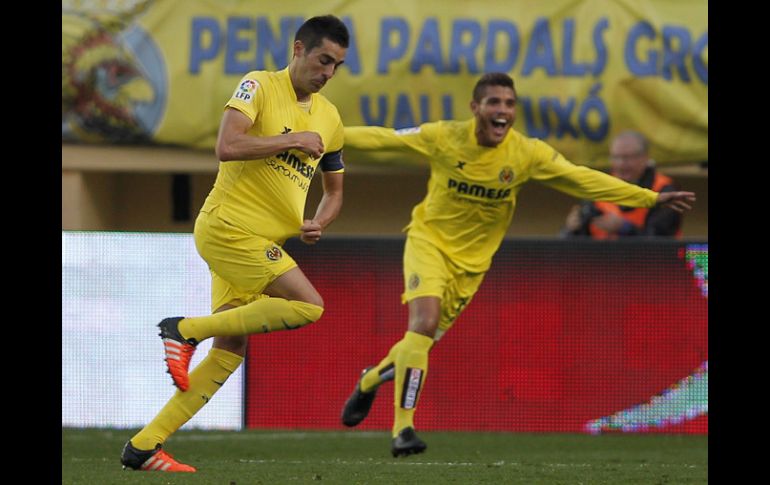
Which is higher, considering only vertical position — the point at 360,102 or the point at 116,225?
the point at 360,102

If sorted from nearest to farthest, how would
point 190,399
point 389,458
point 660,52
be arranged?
point 190,399 → point 389,458 → point 660,52

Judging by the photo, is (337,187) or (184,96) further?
(184,96)

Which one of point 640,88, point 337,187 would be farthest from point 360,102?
point 337,187

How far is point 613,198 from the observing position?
9.56 metres

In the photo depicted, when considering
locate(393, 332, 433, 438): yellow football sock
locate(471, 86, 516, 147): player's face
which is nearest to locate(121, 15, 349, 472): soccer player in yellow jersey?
locate(393, 332, 433, 438): yellow football sock

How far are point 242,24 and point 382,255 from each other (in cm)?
240

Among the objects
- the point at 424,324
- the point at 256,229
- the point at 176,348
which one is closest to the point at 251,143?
the point at 256,229

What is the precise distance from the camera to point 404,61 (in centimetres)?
1259

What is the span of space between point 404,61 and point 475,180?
10.2 feet

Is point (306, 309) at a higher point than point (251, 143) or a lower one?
lower

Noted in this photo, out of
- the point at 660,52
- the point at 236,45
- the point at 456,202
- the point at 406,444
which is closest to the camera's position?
the point at 406,444

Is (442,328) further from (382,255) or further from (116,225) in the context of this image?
(116,225)

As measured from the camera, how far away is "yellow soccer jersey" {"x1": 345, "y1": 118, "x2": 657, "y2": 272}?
31.6 ft

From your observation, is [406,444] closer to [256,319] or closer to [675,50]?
[256,319]
